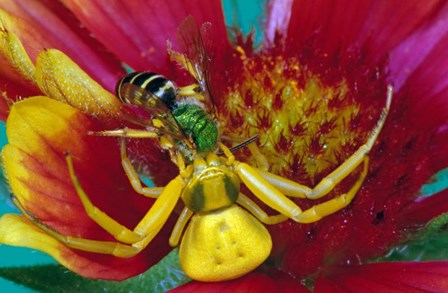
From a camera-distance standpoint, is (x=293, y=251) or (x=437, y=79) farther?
(x=437, y=79)

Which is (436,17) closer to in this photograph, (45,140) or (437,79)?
(437,79)

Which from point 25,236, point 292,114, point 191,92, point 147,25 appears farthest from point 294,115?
point 25,236

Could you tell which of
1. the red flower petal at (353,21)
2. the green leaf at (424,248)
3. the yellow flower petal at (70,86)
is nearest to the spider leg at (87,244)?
the yellow flower petal at (70,86)

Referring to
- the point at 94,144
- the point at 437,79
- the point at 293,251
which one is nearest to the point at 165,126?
the point at 94,144

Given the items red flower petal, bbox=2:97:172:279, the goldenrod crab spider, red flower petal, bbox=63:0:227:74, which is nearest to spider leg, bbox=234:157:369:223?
the goldenrod crab spider

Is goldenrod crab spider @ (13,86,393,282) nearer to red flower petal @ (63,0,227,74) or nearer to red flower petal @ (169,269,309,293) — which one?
red flower petal @ (169,269,309,293)

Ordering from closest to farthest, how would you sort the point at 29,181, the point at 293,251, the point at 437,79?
the point at 29,181 → the point at 293,251 → the point at 437,79

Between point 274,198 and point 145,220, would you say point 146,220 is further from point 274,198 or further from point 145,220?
point 274,198
